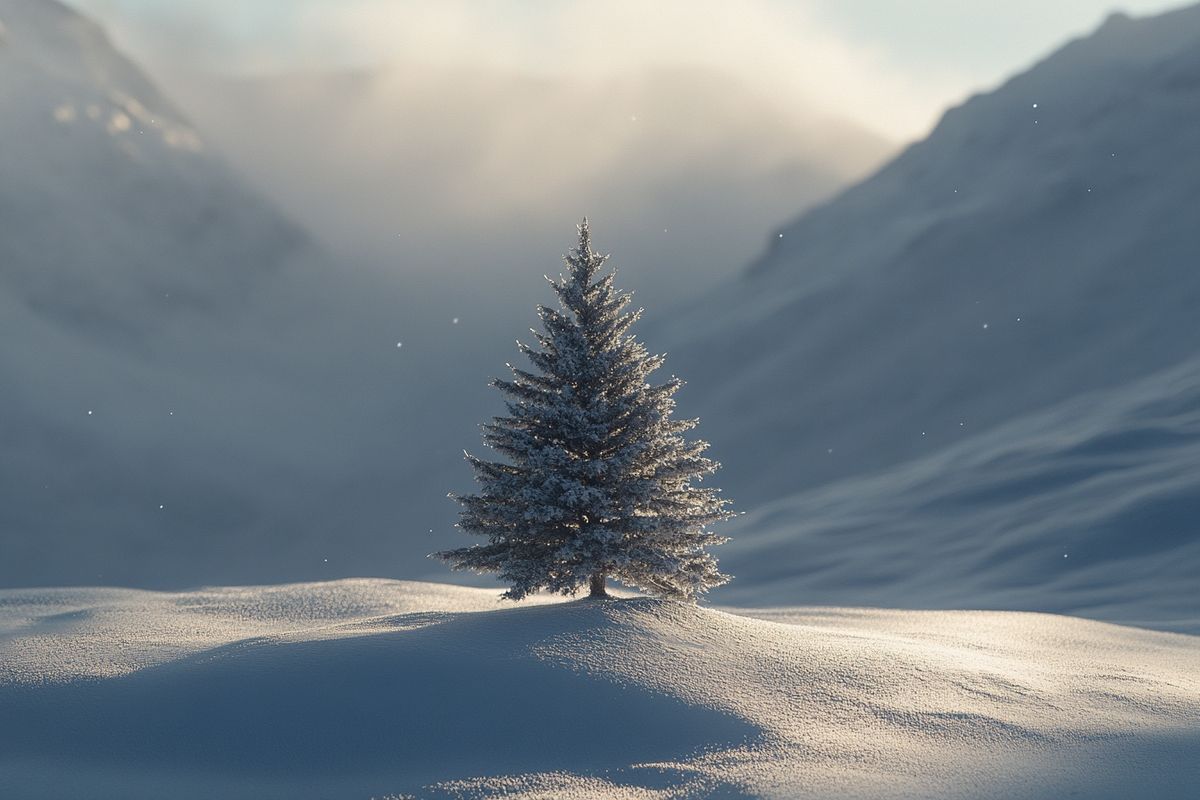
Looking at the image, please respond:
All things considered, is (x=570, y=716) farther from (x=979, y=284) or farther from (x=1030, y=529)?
(x=979, y=284)

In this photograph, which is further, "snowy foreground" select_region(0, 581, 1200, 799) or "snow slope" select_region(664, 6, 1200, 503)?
"snow slope" select_region(664, 6, 1200, 503)

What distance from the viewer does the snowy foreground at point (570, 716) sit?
42.4ft

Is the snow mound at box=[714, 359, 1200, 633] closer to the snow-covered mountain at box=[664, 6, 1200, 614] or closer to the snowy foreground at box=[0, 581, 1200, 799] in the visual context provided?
the snow-covered mountain at box=[664, 6, 1200, 614]

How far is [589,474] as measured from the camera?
712 inches

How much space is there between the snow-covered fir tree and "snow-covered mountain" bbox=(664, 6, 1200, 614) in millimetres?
26321

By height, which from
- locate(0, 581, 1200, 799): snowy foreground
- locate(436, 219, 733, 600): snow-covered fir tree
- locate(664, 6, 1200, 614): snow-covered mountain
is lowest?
locate(0, 581, 1200, 799): snowy foreground

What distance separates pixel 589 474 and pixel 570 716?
4.87 metres

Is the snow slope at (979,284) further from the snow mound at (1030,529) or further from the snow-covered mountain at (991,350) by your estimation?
the snow mound at (1030,529)

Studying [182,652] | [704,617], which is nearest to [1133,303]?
[704,617]

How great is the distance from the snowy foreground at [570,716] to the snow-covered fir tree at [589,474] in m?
0.79

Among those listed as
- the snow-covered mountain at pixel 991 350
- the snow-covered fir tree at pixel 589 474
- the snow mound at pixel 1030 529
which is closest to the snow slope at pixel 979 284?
the snow-covered mountain at pixel 991 350

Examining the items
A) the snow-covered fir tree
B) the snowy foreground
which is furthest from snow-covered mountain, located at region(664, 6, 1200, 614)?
the snow-covered fir tree

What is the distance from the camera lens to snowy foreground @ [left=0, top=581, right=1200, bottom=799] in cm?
1294

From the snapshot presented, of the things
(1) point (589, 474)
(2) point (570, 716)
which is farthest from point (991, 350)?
(2) point (570, 716)
